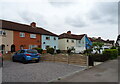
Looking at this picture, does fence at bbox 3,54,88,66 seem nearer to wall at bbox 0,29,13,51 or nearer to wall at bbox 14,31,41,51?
wall at bbox 0,29,13,51

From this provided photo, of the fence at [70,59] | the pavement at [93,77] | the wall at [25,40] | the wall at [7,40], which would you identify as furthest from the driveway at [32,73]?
the wall at [25,40]

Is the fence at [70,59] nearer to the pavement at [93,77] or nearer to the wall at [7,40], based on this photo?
the pavement at [93,77]

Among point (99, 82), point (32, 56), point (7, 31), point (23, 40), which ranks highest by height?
point (7, 31)

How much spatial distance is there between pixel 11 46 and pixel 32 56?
11313 millimetres

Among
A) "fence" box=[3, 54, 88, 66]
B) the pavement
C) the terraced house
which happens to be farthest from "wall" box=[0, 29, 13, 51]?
the pavement

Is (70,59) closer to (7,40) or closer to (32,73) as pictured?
(32,73)

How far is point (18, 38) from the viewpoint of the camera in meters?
22.6

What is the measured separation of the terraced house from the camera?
2033 centimetres

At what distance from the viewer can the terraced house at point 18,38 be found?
66.7ft

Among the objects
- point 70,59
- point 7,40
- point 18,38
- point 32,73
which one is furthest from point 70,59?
point 18,38

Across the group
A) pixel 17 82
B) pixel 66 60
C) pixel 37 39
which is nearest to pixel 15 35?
pixel 37 39

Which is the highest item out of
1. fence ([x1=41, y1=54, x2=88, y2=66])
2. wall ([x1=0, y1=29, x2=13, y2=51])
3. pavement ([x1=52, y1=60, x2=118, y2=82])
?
wall ([x1=0, y1=29, x2=13, y2=51])

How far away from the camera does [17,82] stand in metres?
5.57

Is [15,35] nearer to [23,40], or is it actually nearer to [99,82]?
[23,40]
